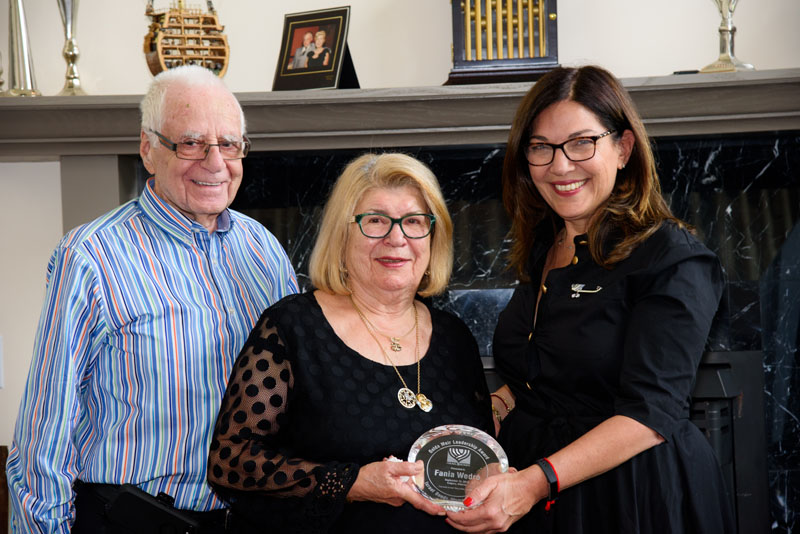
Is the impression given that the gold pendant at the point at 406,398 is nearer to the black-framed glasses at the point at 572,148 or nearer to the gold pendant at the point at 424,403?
the gold pendant at the point at 424,403

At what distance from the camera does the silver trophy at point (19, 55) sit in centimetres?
266

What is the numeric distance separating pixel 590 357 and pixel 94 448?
1059 mm

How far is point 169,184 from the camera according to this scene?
178 centimetres

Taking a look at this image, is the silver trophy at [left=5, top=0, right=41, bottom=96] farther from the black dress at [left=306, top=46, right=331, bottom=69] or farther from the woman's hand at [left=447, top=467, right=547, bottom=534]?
the woman's hand at [left=447, top=467, right=547, bottom=534]

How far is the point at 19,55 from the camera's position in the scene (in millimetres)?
2693

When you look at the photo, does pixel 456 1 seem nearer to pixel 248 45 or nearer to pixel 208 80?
pixel 248 45

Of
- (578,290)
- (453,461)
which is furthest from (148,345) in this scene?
(578,290)

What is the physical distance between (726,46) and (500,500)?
5.86 ft

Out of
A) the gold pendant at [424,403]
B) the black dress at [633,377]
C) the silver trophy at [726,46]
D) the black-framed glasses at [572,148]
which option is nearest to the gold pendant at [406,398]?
the gold pendant at [424,403]

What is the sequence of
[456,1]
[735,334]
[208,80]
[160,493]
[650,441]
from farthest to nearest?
[735,334] < [456,1] < [208,80] < [160,493] < [650,441]

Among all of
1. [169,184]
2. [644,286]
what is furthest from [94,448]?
[644,286]

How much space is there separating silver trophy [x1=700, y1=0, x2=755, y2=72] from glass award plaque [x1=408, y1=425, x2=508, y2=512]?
160 cm

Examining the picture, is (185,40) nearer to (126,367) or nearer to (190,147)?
(190,147)

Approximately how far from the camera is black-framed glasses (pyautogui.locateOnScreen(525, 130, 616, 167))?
5.41 ft
